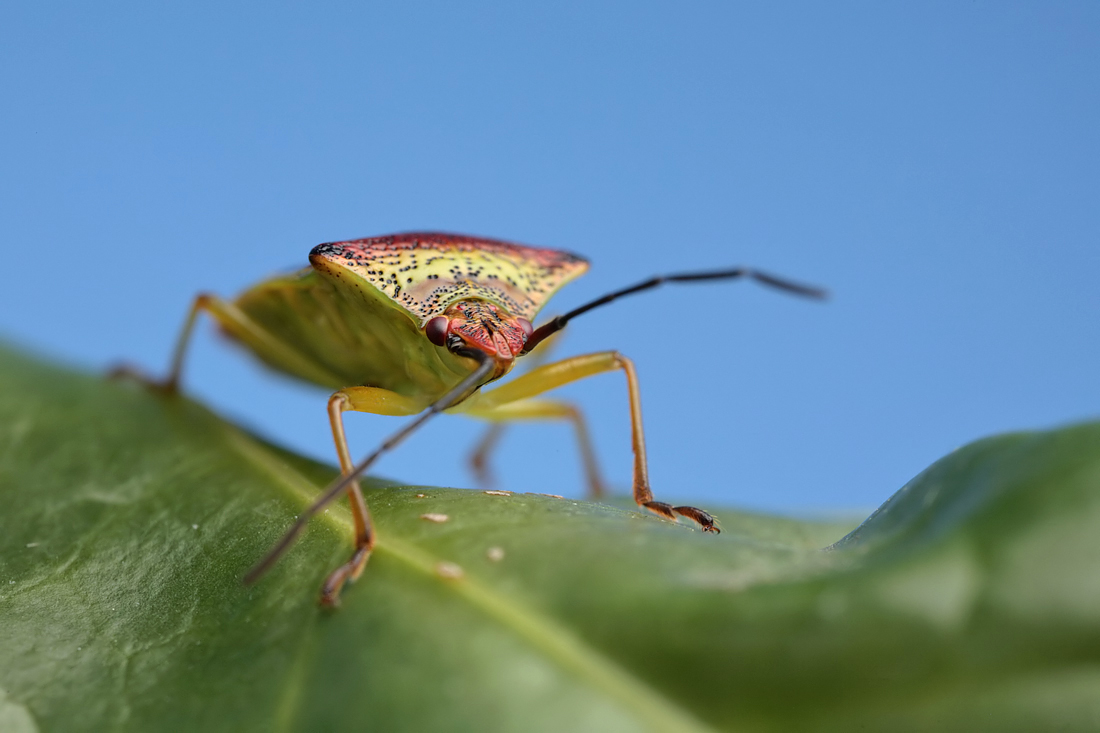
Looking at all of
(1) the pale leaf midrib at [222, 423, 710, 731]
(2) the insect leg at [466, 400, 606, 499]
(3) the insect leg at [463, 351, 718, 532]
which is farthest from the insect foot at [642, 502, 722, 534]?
(2) the insect leg at [466, 400, 606, 499]

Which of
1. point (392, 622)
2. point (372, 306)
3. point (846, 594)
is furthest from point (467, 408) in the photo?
point (846, 594)

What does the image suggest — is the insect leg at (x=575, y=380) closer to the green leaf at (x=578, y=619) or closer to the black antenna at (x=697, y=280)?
the black antenna at (x=697, y=280)

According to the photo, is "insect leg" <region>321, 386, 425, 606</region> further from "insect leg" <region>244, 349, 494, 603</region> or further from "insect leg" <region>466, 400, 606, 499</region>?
"insect leg" <region>466, 400, 606, 499</region>

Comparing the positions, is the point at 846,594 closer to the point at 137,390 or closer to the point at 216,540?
the point at 216,540

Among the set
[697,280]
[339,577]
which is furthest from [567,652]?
[697,280]

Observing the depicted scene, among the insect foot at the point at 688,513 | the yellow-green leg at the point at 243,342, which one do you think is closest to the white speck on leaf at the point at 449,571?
the insect foot at the point at 688,513

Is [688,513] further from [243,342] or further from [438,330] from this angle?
[243,342]
